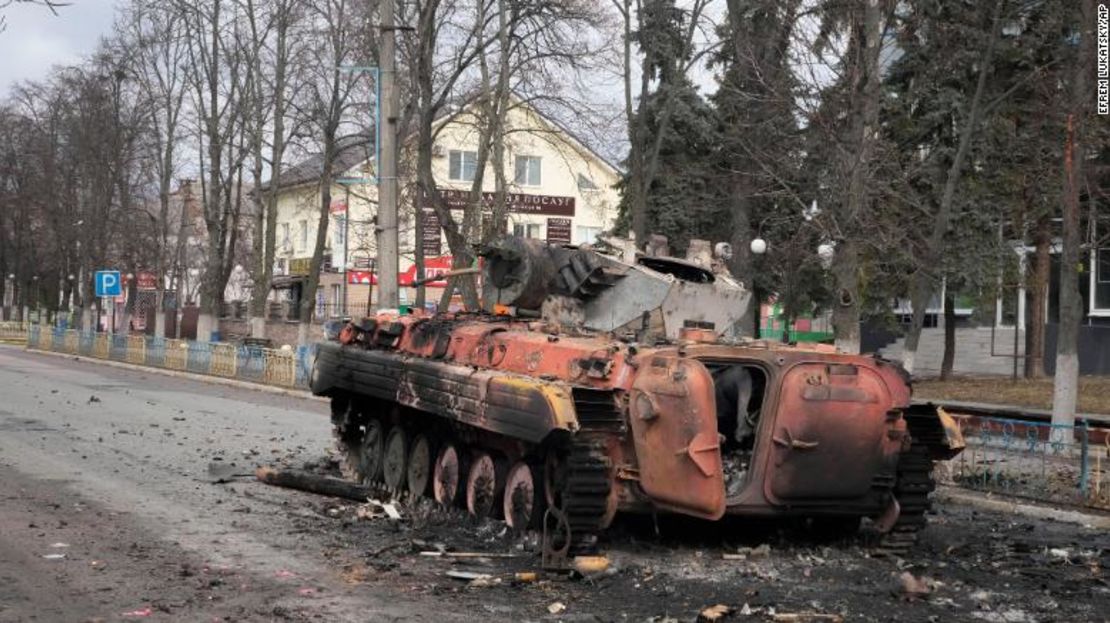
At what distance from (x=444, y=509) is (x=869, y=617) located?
4859mm

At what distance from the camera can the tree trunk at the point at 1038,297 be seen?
27719 mm

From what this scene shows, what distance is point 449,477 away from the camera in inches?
442

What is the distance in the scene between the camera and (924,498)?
9.73m

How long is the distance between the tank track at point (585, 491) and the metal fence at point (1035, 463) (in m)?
6.11

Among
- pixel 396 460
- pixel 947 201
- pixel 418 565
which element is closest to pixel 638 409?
pixel 418 565

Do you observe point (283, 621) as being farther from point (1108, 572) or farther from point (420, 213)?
point (420, 213)

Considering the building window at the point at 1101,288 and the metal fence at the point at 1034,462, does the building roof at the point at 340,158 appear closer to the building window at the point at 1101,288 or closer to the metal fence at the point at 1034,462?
the building window at the point at 1101,288

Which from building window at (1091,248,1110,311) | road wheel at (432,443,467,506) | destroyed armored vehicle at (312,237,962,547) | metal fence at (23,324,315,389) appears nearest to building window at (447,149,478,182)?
metal fence at (23,324,315,389)

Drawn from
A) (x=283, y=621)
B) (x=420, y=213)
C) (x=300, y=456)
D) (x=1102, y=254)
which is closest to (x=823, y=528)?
(x=283, y=621)

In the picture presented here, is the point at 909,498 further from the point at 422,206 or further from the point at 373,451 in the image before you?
the point at 422,206

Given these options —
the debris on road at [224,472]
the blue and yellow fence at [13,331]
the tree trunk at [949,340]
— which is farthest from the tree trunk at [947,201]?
the blue and yellow fence at [13,331]

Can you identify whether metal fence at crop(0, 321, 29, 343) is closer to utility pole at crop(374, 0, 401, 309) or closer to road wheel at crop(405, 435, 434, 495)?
utility pole at crop(374, 0, 401, 309)

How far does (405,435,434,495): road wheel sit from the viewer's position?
38.8 ft

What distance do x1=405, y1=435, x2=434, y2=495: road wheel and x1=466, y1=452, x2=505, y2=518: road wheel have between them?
3.48 ft
